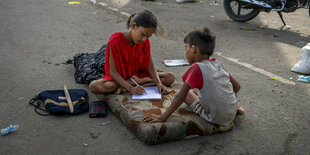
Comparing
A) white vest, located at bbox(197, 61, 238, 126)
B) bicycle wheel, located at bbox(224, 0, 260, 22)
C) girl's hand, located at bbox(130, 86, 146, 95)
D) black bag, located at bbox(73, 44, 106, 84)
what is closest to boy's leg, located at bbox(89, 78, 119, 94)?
girl's hand, located at bbox(130, 86, 146, 95)

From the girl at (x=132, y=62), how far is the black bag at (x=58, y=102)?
175 mm

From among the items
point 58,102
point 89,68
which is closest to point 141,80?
point 89,68

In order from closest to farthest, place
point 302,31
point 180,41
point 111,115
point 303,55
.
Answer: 1. point 111,115
2. point 303,55
3. point 180,41
4. point 302,31

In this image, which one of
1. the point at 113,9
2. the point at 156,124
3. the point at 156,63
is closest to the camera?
the point at 156,124

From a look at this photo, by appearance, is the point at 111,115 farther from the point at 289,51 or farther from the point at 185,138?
the point at 289,51

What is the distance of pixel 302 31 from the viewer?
5781 millimetres

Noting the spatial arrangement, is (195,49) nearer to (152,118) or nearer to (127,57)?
(152,118)

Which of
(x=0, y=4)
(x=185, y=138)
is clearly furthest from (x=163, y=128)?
(x=0, y=4)

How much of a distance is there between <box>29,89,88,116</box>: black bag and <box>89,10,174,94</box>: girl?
175mm

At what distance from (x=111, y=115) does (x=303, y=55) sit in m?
2.66

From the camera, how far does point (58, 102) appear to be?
2943 mm

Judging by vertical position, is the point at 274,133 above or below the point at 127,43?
below

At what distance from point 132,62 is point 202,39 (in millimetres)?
1054

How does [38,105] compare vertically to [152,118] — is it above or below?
below
